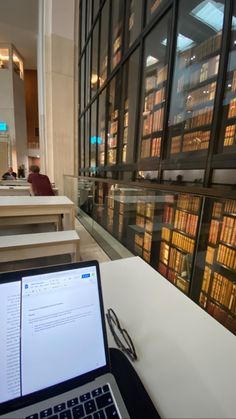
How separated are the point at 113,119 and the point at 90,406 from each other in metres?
3.94

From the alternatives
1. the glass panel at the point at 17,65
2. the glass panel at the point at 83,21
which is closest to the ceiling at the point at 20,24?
the glass panel at the point at 17,65

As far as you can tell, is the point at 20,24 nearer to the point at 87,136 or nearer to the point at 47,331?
the point at 87,136

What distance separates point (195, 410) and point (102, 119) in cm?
479

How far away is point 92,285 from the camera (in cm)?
53

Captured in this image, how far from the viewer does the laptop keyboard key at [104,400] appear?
1.43 ft

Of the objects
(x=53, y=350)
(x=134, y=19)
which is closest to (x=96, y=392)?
(x=53, y=350)

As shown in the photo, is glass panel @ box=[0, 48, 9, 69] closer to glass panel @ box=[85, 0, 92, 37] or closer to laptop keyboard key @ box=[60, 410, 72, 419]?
glass panel @ box=[85, 0, 92, 37]

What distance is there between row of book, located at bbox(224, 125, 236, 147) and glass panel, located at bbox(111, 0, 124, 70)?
2727mm

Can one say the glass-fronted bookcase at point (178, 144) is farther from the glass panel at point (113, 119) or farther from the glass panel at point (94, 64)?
the glass panel at point (94, 64)

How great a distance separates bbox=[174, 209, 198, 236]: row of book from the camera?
1.65 meters

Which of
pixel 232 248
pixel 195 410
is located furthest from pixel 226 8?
pixel 195 410

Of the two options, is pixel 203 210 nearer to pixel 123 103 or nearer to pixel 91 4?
pixel 123 103

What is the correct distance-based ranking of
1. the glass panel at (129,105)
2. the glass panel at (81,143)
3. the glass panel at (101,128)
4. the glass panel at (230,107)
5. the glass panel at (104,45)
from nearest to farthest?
the glass panel at (230,107) → the glass panel at (129,105) → the glass panel at (104,45) → the glass panel at (101,128) → the glass panel at (81,143)

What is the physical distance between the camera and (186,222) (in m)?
1.78
